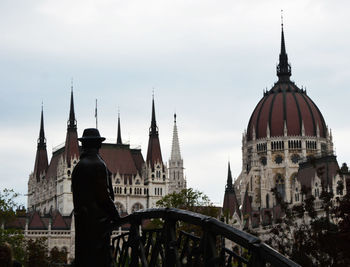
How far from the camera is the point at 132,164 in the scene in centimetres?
14400

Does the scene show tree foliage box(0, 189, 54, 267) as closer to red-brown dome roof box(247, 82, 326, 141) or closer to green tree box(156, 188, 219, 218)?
green tree box(156, 188, 219, 218)

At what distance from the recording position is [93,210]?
1026 centimetres

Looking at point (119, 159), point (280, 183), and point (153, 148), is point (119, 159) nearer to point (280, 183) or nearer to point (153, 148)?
point (153, 148)

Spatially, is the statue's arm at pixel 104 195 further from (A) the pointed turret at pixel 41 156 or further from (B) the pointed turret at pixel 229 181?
Result: (A) the pointed turret at pixel 41 156

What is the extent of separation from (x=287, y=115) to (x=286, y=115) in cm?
18

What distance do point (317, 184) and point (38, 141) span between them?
67995 mm

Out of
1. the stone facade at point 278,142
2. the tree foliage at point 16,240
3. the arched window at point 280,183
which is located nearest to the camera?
the tree foliage at point 16,240

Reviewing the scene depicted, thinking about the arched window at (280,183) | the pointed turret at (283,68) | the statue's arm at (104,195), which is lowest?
the statue's arm at (104,195)

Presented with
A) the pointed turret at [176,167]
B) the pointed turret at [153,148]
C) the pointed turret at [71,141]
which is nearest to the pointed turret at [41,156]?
the pointed turret at [71,141]

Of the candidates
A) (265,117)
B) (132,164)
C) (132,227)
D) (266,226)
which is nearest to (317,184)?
(266,226)

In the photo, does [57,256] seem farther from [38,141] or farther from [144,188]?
[38,141]

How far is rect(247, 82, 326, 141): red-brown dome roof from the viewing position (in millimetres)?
138750

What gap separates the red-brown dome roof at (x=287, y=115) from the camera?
139 m

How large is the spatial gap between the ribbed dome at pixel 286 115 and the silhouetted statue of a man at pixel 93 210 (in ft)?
425
